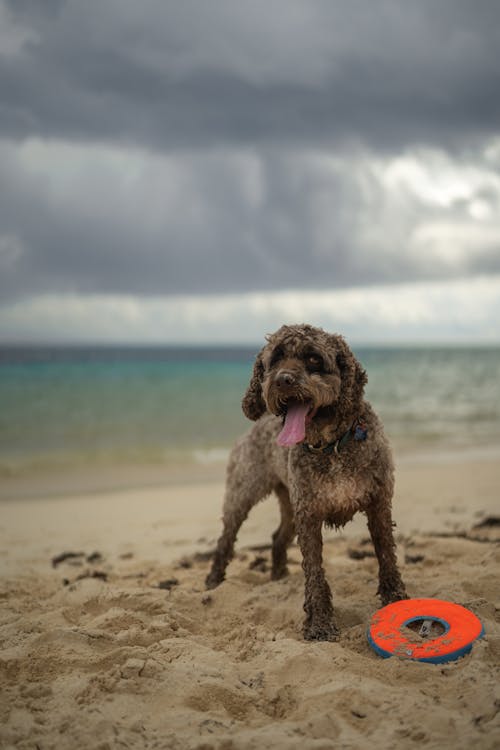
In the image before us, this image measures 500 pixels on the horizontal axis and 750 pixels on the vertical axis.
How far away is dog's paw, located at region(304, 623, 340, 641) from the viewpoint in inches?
168

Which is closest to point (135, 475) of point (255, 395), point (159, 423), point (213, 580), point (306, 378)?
point (213, 580)

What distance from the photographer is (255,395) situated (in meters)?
4.75

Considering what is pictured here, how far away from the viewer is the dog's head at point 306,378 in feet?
13.4

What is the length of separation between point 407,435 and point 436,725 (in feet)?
47.9

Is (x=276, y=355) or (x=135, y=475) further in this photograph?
(x=135, y=475)

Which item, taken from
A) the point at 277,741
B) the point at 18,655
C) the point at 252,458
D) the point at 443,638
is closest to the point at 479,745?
the point at 277,741

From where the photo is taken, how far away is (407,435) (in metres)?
17.0

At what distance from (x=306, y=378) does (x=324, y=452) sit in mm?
694

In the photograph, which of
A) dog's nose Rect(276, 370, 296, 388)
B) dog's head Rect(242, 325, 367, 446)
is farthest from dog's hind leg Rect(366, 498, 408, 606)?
dog's nose Rect(276, 370, 296, 388)

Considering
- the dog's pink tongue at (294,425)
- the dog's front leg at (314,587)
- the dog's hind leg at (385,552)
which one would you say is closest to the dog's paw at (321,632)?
the dog's front leg at (314,587)

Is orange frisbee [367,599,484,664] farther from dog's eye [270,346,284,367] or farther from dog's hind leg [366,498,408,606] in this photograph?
dog's eye [270,346,284,367]

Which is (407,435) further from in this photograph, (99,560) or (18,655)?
(18,655)

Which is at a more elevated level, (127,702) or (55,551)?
(127,702)

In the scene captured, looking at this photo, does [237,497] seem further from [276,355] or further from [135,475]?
[135,475]
